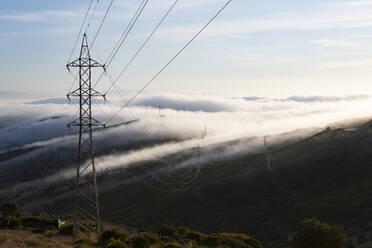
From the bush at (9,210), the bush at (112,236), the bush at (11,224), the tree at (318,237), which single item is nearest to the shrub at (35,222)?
the bush at (11,224)

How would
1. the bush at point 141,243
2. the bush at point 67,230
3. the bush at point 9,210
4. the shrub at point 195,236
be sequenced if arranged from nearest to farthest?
1. the bush at point 141,243
2. the bush at point 67,230
3. the shrub at point 195,236
4. the bush at point 9,210

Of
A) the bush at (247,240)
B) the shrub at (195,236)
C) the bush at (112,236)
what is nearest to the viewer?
the bush at (112,236)

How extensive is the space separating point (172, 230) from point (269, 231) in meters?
94.4

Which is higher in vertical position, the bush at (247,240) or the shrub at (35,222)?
the shrub at (35,222)

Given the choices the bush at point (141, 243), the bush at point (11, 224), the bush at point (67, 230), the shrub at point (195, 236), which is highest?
the bush at point (11, 224)

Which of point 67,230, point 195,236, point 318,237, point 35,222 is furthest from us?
point 195,236

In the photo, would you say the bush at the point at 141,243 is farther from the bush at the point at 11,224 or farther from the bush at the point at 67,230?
the bush at the point at 11,224

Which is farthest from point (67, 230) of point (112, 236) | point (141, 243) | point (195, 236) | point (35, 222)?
point (195, 236)

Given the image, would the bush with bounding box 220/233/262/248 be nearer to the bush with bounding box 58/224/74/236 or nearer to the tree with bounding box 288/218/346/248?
the tree with bounding box 288/218/346/248

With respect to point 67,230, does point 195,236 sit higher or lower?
lower

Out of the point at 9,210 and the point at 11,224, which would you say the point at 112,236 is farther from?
the point at 9,210

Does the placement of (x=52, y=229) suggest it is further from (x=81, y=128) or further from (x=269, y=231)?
(x=269, y=231)

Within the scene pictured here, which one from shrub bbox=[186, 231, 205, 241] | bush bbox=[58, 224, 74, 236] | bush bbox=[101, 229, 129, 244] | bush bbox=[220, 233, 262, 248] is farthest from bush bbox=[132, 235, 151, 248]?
bush bbox=[220, 233, 262, 248]

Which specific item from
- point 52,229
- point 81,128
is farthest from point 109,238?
point 81,128
